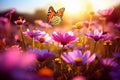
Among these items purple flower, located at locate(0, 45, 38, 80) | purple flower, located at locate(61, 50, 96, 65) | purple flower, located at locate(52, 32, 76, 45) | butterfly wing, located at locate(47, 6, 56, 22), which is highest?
purple flower, located at locate(0, 45, 38, 80)

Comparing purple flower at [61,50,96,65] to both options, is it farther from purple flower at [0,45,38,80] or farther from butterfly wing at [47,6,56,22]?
butterfly wing at [47,6,56,22]

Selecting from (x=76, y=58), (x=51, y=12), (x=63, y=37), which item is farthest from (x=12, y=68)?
(x=51, y=12)

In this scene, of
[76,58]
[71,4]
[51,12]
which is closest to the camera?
[76,58]

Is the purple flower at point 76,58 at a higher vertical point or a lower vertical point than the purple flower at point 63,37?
lower

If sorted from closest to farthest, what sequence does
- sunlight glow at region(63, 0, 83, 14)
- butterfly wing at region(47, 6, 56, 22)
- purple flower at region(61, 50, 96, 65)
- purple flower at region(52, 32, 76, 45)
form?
purple flower at region(61, 50, 96, 65), purple flower at region(52, 32, 76, 45), butterfly wing at region(47, 6, 56, 22), sunlight glow at region(63, 0, 83, 14)

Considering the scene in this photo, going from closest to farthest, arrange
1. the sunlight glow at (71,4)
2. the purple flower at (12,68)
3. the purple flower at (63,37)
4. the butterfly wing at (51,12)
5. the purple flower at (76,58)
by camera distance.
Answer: the purple flower at (12,68) < the purple flower at (76,58) < the purple flower at (63,37) < the butterfly wing at (51,12) < the sunlight glow at (71,4)

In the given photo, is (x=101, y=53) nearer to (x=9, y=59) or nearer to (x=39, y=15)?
(x=9, y=59)

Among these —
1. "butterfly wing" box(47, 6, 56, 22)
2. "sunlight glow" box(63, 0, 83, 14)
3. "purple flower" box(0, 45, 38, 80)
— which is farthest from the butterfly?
"purple flower" box(0, 45, 38, 80)

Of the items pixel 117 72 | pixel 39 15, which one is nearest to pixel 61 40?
pixel 117 72

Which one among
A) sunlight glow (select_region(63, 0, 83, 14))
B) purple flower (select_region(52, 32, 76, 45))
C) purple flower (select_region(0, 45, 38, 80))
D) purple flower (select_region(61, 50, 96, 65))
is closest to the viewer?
purple flower (select_region(0, 45, 38, 80))

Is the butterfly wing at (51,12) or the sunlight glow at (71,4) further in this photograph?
the sunlight glow at (71,4)

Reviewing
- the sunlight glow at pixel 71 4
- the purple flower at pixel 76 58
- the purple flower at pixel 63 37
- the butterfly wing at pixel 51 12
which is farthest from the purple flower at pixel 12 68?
the sunlight glow at pixel 71 4

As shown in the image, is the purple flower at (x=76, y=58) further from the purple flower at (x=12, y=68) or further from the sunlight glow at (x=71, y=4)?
the sunlight glow at (x=71, y=4)

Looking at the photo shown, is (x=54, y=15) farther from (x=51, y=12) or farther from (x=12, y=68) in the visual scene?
Result: (x=12, y=68)
